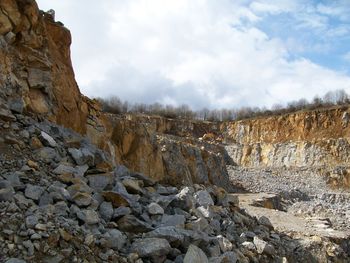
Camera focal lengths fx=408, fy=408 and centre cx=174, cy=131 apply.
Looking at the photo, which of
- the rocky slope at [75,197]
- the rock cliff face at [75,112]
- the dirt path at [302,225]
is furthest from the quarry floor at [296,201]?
the rock cliff face at [75,112]

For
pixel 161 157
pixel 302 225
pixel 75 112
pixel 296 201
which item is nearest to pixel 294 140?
pixel 296 201

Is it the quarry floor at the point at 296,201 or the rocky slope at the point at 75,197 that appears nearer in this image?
the rocky slope at the point at 75,197

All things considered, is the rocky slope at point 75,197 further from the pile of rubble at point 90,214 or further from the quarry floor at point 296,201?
the quarry floor at point 296,201

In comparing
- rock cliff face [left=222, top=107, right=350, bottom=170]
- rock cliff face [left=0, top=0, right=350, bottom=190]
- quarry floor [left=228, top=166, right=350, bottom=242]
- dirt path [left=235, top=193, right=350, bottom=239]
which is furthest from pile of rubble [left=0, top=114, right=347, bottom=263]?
rock cliff face [left=222, top=107, right=350, bottom=170]

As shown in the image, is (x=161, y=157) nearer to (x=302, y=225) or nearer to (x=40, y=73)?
(x=302, y=225)

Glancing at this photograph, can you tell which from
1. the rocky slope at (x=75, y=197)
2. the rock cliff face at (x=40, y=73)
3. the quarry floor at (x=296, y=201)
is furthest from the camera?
the quarry floor at (x=296, y=201)

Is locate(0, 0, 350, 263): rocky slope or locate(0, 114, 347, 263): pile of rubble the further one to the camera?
locate(0, 0, 350, 263): rocky slope

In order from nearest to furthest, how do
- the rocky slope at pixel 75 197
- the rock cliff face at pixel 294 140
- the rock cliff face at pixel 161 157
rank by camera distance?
the rocky slope at pixel 75 197, the rock cliff face at pixel 161 157, the rock cliff face at pixel 294 140

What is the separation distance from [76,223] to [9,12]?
4.98 meters

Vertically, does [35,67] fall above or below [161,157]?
above

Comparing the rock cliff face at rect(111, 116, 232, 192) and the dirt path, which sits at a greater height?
the rock cliff face at rect(111, 116, 232, 192)

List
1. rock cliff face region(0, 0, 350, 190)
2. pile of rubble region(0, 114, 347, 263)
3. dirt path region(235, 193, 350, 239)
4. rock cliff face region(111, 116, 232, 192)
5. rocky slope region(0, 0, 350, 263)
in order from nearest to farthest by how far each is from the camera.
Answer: pile of rubble region(0, 114, 347, 263) < rocky slope region(0, 0, 350, 263) < rock cliff face region(0, 0, 350, 190) < dirt path region(235, 193, 350, 239) < rock cliff face region(111, 116, 232, 192)

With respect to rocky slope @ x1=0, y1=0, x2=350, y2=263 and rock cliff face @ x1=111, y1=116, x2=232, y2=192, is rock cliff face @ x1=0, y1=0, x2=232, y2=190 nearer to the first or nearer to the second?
rocky slope @ x1=0, y1=0, x2=350, y2=263

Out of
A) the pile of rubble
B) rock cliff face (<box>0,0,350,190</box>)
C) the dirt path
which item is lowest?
the dirt path
